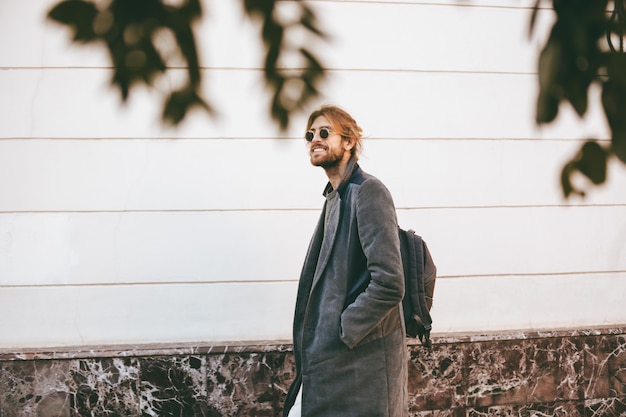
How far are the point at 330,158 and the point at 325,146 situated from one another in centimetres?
5

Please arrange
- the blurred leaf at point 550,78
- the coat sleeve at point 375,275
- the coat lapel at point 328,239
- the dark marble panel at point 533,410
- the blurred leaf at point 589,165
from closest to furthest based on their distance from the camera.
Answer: the blurred leaf at point 550,78, the blurred leaf at point 589,165, the coat sleeve at point 375,275, the coat lapel at point 328,239, the dark marble panel at point 533,410

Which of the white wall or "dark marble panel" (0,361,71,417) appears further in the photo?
the white wall

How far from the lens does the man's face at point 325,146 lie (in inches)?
92.9

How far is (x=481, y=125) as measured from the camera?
3613 millimetres

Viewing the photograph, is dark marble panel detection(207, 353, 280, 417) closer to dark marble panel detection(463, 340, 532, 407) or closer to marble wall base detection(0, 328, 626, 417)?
marble wall base detection(0, 328, 626, 417)

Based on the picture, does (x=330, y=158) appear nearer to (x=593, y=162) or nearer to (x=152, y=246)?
(x=593, y=162)

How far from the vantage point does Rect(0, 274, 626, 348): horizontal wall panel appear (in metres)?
3.34

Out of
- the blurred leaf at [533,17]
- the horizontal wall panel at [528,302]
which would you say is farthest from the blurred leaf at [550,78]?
the horizontal wall panel at [528,302]

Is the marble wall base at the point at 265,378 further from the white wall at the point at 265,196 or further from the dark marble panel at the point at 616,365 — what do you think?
the white wall at the point at 265,196

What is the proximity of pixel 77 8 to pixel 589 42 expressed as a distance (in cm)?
90

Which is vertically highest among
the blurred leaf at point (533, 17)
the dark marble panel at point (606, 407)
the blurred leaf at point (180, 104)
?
the blurred leaf at point (533, 17)

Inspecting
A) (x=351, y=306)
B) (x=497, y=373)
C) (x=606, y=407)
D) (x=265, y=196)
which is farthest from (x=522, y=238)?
(x=351, y=306)

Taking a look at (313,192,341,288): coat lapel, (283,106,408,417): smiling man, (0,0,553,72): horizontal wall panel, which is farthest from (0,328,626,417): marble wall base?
(0,0,553,72): horizontal wall panel

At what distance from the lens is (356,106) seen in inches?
139
